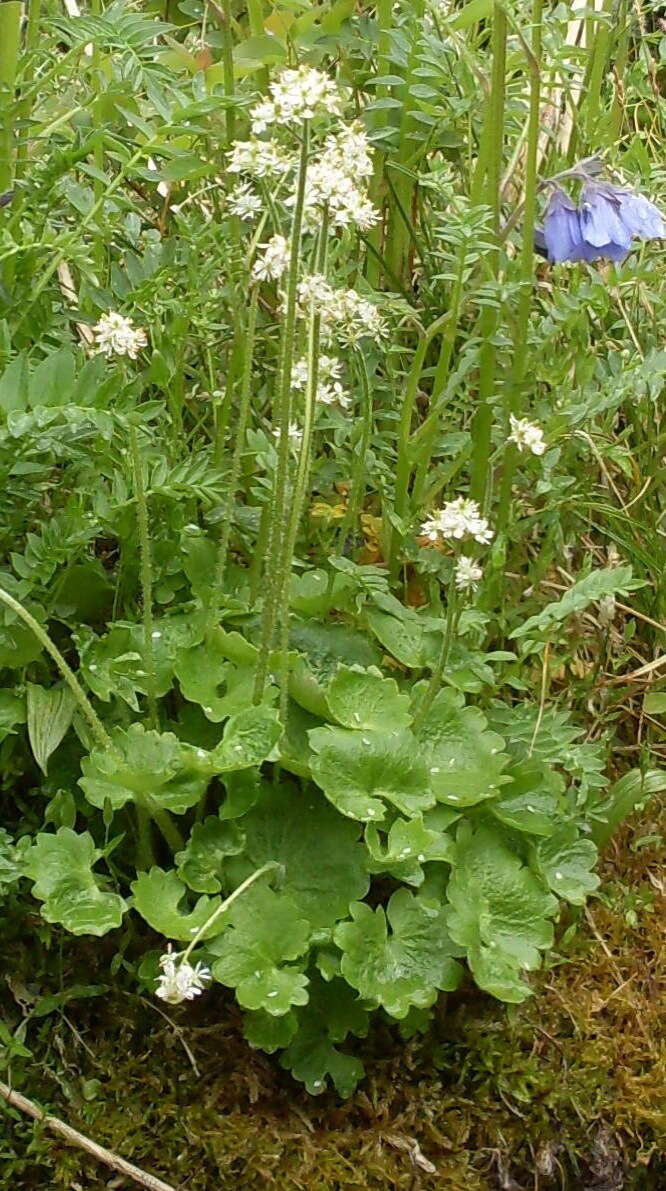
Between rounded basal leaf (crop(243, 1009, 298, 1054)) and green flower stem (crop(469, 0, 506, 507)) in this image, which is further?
green flower stem (crop(469, 0, 506, 507))

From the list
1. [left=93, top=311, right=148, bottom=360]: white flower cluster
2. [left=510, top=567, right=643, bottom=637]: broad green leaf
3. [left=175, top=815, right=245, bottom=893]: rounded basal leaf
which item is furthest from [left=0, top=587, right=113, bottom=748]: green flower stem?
[left=510, top=567, right=643, bottom=637]: broad green leaf

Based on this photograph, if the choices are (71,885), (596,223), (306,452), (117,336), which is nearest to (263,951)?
(71,885)

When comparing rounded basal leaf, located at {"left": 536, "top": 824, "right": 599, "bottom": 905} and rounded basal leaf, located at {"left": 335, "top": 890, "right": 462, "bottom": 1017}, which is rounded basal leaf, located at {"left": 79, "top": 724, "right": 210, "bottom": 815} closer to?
rounded basal leaf, located at {"left": 335, "top": 890, "right": 462, "bottom": 1017}

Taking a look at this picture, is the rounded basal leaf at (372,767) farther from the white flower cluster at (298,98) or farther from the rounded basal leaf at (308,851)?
the white flower cluster at (298,98)

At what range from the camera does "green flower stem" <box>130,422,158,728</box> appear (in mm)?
1101

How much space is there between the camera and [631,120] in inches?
95.5

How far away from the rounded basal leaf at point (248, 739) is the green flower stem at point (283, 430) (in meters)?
0.03

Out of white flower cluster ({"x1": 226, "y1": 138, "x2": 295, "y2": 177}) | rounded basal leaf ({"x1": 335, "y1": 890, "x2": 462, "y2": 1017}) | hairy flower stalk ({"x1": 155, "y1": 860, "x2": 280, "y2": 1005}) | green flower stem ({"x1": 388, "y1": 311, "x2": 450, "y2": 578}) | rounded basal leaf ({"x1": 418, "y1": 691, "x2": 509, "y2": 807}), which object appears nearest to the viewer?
hairy flower stalk ({"x1": 155, "y1": 860, "x2": 280, "y2": 1005})

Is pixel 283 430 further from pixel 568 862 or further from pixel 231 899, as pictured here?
pixel 568 862

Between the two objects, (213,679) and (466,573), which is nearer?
(466,573)

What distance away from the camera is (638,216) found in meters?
1.27

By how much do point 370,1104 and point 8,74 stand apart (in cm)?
110

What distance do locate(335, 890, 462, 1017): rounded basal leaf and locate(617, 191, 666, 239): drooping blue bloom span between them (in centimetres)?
70

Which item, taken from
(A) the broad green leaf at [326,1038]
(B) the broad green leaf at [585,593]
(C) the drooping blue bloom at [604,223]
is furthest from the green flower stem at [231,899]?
(C) the drooping blue bloom at [604,223]
